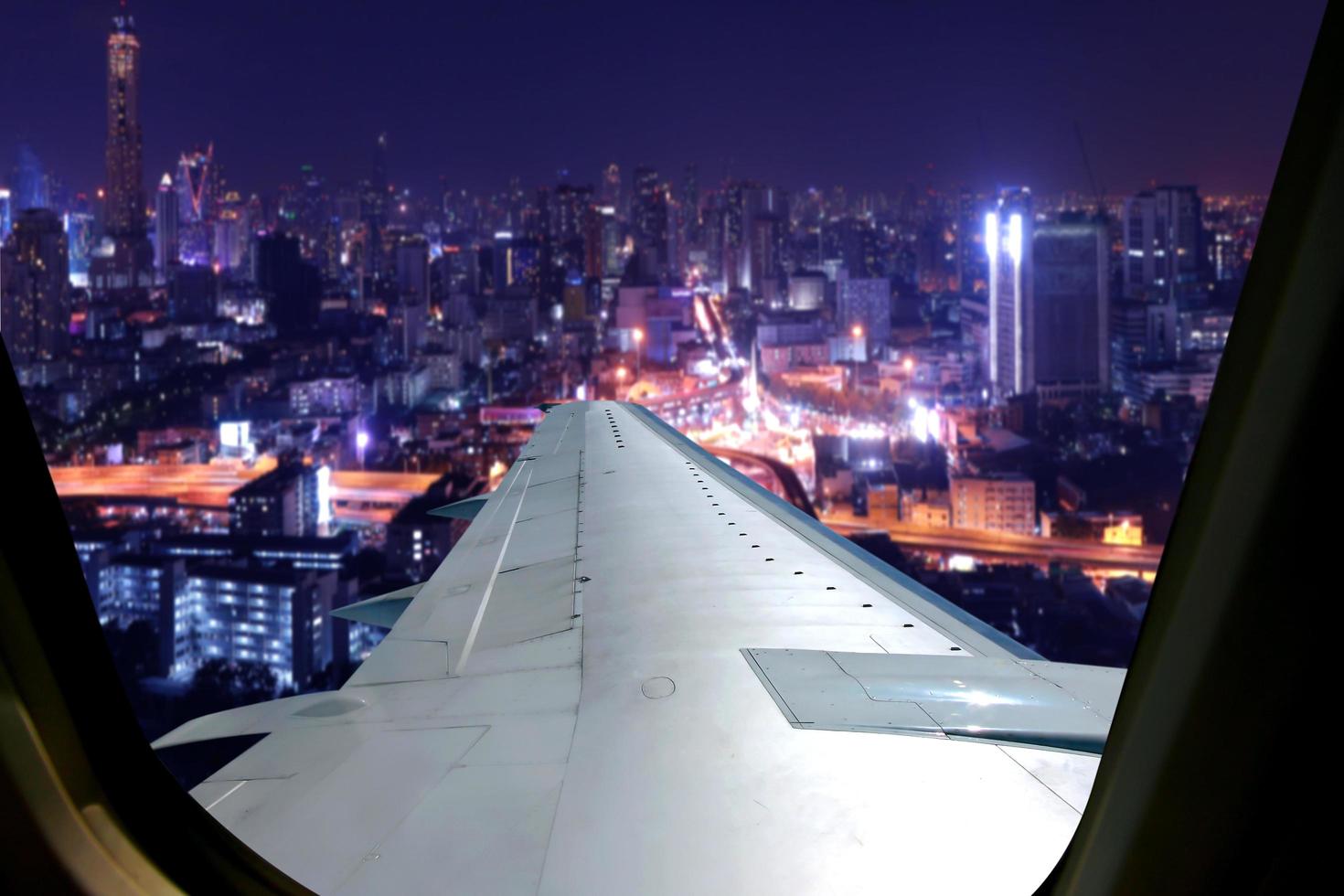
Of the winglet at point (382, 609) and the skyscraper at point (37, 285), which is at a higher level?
the skyscraper at point (37, 285)

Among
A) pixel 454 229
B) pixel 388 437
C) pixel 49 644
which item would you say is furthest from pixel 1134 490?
pixel 454 229

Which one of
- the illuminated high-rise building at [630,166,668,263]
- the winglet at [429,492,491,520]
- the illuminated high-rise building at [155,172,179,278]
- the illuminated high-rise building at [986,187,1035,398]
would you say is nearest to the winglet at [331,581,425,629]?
the winglet at [429,492,491,520]

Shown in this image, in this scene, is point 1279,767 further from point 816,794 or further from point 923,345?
point 923,345

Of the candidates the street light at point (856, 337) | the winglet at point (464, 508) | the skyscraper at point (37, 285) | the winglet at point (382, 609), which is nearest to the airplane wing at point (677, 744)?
the winglet at point (382, 609)

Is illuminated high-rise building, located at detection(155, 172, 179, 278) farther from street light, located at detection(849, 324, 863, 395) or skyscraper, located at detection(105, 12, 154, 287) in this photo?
street light, located at detection(849, 324, 863, 395)

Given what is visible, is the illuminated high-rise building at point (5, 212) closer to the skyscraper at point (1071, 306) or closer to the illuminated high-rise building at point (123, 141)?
the illuminated high-rise building at point (123, 141)

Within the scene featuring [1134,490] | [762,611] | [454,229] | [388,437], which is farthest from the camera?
[454,229]

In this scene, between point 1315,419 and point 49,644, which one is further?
point 49,644
